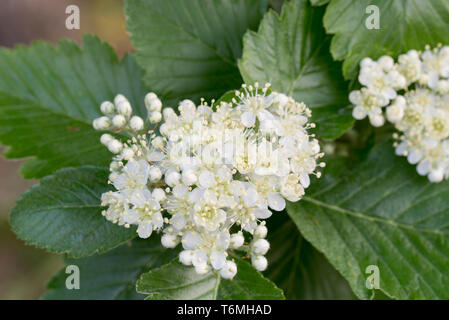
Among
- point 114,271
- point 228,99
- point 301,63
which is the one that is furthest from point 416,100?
point 114,271

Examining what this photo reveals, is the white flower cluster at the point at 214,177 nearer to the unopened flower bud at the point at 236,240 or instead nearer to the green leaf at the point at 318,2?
the unopened flower bud at the point at 236,240

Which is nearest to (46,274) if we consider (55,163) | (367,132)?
(55,163)

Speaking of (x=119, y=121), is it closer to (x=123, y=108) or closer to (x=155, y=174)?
(x=123, y=108)

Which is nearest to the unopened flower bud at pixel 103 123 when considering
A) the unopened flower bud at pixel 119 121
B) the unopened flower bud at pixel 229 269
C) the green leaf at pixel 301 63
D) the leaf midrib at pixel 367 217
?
the unopened flower bud at pixel 119 121

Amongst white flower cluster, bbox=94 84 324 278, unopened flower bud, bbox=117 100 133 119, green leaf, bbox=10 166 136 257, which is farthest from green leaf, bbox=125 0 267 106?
green leaf, bbox=10 166 136 257

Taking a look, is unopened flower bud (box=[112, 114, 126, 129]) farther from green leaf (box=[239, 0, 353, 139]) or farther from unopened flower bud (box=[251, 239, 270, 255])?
unopened flower bud (box=[251, 239, 270, 255])
